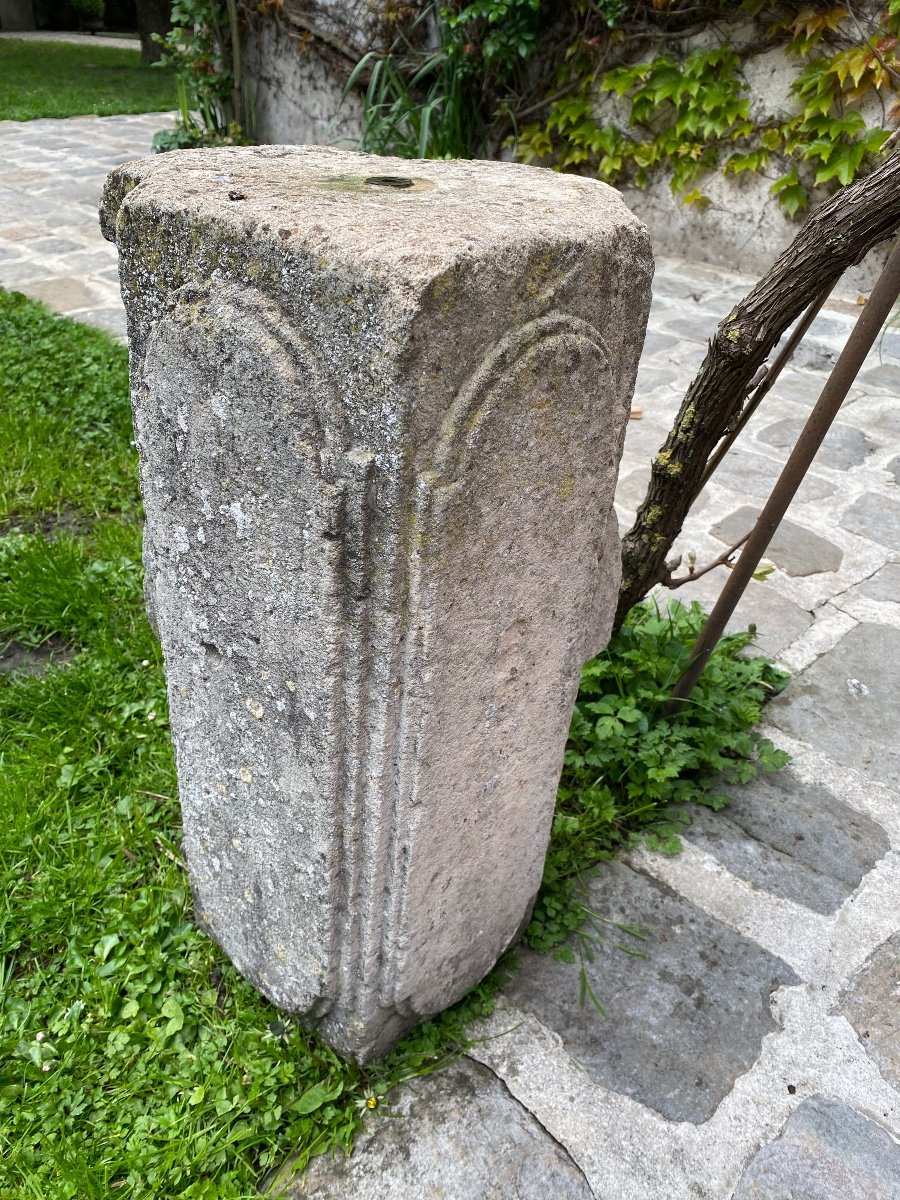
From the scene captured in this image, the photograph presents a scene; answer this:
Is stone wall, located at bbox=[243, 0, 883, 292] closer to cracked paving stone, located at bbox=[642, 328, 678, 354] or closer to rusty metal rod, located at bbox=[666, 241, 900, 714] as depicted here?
cracked paving stone, located at bbox=[642, 328, 678, 354]

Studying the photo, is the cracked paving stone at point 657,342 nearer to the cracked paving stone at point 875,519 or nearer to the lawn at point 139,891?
the cracked paving stone at point 875,519

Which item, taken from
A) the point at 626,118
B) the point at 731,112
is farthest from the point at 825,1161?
the point at 626,118

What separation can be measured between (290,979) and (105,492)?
2154 mm

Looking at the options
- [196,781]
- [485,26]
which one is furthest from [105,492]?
[485,26]

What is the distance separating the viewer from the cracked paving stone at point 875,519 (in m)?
3.18

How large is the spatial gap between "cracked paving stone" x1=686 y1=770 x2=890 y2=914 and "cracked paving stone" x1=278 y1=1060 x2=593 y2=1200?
744mm

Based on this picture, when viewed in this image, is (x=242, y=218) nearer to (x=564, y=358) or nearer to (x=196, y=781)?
(x=564, y=358)

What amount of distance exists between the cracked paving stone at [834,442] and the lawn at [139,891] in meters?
1.48

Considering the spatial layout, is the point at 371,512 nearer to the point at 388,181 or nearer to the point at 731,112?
the point at 388,181

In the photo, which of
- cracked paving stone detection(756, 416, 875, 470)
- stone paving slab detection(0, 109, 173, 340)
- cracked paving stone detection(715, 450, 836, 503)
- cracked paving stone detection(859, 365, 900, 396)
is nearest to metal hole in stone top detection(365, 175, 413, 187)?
cracked paving stone detection(715, 450, 836, 503)

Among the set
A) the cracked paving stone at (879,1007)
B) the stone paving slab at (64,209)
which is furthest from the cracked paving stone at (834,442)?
the stone paving slab at (64,209)

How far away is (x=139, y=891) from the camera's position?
183 centimetres

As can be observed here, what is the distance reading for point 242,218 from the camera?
1.00 m

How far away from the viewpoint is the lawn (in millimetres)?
1440
